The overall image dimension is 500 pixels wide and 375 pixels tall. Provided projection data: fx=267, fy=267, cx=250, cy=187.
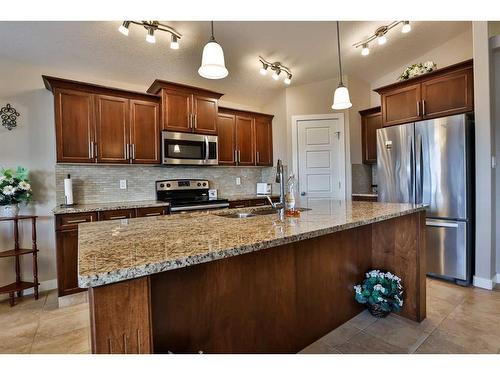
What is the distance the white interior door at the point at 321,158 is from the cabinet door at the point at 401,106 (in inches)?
32.9

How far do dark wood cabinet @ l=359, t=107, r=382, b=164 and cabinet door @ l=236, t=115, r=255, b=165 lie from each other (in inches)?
72.3

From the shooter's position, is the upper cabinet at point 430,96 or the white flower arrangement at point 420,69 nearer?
the upper cabinet at point 430,96

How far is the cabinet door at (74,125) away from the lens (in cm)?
276

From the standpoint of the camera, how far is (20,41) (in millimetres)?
2604

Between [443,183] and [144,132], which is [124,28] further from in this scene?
[443,183]

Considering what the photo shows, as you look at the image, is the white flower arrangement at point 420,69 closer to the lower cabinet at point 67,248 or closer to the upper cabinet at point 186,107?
the upper cabinet at point 186,107

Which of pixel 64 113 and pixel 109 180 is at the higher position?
pixel 64 113

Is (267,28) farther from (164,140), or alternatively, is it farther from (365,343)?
(365,343)

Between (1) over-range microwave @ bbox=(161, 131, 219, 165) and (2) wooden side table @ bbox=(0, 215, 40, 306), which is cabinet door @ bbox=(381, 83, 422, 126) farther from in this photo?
(2) wooden side table @ bbox=(0, 215, 40, 306)

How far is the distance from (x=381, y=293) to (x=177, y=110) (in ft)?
9.66

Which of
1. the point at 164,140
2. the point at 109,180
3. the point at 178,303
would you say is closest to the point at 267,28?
the point at 164,140

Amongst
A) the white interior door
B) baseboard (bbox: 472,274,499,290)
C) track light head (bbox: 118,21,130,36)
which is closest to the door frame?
the white interior door

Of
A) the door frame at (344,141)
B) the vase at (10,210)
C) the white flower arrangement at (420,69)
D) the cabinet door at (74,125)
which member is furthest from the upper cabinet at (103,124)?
the white flower arrangement at (420,69)
